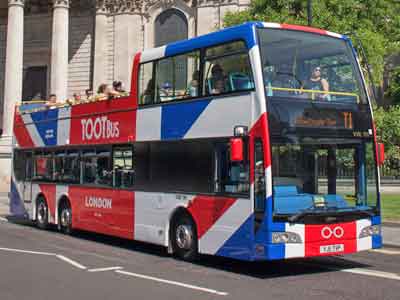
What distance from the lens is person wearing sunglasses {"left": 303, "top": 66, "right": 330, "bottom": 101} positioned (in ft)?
32.9

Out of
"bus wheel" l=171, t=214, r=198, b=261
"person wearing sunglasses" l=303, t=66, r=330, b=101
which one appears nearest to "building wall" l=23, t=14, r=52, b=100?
"bus wheel" l=171, t=214, r=198, b=261

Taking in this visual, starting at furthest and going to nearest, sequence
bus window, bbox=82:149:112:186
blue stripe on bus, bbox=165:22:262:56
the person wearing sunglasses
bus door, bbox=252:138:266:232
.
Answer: bus window, bbox=82:149:112:186 → the person wearing sunglasses → blue stripe on bus, bbox=165:22:262:56 → bus door, bbox=252:138:266:232

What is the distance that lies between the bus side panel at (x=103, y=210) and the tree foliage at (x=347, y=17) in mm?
13798

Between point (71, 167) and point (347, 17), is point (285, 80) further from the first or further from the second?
point (347, 17)

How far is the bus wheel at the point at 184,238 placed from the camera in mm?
11102

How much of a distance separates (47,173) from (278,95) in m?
9.06

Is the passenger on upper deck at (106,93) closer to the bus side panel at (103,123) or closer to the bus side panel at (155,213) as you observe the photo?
the bus side panel at (103,123)

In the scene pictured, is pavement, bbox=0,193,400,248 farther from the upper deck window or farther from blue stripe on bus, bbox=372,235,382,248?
the upper deck window

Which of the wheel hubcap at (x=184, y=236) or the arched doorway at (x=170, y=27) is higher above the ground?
the arched doorway at (x=170, y=27)

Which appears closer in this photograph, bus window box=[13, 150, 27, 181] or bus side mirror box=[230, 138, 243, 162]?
bus side mirror box=[230, 138, 243, 162]

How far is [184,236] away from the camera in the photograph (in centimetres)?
1126

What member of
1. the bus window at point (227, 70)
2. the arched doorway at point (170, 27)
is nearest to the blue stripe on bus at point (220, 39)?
the bus window at point (227, 70)

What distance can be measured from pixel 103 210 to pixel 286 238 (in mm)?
5723

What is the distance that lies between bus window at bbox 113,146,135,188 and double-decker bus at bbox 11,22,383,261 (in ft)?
0.21
